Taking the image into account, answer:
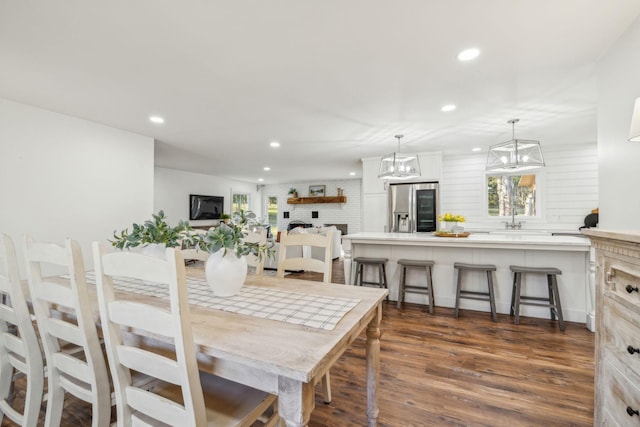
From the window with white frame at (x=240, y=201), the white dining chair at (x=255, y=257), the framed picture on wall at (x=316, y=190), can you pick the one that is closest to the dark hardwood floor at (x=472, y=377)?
the white dining chair at (x=255, y=257)

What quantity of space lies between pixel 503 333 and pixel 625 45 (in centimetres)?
248

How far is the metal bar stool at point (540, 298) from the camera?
294cm

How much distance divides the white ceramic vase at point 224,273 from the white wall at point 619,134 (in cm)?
242

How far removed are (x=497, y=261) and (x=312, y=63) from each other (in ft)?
9.82

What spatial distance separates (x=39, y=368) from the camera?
1430 millimetres

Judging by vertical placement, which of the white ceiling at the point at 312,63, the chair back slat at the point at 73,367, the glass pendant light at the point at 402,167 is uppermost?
the white ceiling at the point at 312,63

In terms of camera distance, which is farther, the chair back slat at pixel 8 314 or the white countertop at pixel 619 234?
the chair back slat at pixel 8 314

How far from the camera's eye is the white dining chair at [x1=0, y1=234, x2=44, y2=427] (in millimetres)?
1352

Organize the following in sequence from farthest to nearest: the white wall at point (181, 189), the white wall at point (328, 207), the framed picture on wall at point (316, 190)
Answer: the framed picture on wall at point (316, 190) < the white wall at point (328, 207) < the white wall at point (181, 189)

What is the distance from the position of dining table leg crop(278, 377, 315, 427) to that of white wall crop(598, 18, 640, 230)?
7.43 feet

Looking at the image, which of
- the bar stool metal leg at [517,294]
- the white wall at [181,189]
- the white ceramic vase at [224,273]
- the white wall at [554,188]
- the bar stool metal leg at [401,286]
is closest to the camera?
the white ceramic vase at [224,273]

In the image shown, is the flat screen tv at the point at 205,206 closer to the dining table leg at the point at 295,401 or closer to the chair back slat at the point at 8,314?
the chair back slat at the point at 8,314

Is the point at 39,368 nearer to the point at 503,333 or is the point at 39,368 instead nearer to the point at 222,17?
the point at 222,17

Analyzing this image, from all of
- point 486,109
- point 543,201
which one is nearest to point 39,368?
point 486,109
